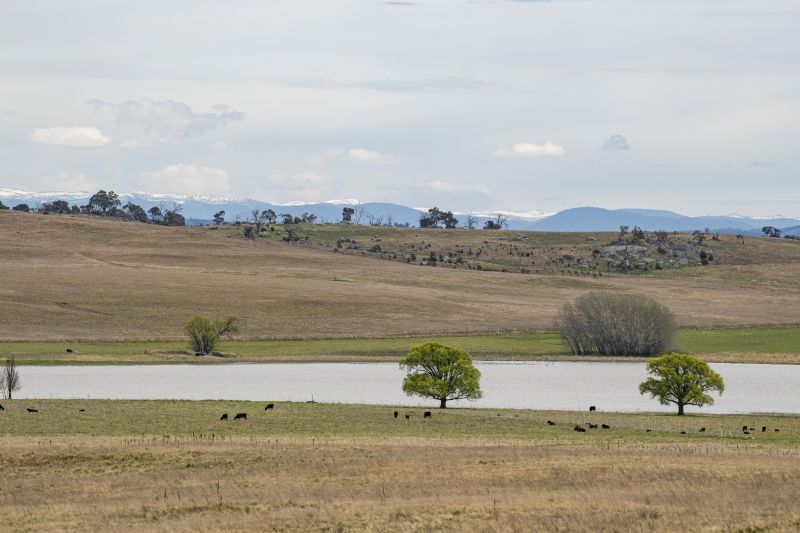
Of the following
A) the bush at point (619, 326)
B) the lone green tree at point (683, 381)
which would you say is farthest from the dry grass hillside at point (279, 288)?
the lone green tree at point (683, 381)

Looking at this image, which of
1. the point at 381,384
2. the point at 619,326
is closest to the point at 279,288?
the point at 619,326

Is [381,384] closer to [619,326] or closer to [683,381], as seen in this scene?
[683,381]

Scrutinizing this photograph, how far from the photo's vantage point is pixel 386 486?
92.5ft

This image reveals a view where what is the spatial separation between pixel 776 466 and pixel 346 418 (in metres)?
21.0

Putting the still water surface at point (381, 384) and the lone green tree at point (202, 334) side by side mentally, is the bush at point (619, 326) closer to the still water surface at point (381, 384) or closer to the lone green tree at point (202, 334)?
the still water surface at point (381, 384)

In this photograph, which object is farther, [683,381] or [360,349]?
[360,349]

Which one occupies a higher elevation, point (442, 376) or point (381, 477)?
point (381, 477)

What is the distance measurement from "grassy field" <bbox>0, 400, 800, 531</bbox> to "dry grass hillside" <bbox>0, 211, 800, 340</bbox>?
2423 inches

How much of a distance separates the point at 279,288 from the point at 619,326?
5031 cm

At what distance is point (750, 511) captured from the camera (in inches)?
971

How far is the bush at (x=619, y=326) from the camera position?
9400 cm

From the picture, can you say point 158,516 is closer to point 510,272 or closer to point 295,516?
point 295,516

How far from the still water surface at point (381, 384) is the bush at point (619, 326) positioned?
22.6 feet

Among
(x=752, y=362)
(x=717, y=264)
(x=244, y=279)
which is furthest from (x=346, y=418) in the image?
A: (x=717, y=264)
